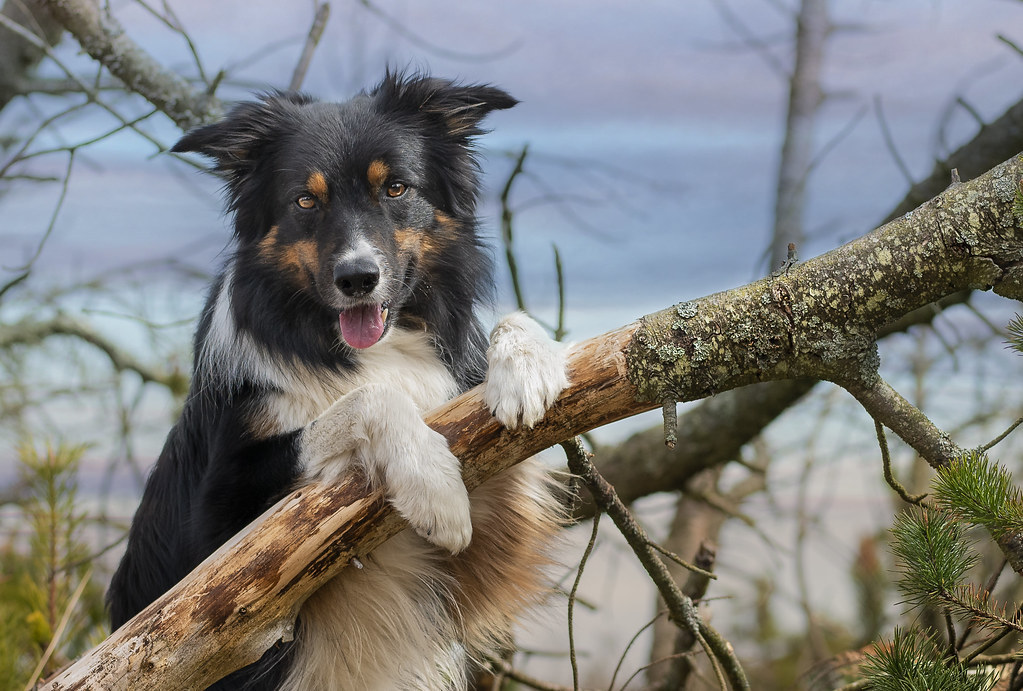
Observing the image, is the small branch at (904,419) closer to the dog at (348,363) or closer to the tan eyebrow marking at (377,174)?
the dog at (348,363)

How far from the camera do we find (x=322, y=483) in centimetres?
259

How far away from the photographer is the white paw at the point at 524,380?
Answer: 245 cm

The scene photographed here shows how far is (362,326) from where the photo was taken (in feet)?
10.2

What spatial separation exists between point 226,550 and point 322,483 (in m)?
0.34

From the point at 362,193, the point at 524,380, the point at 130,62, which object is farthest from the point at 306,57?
the point at 524,380

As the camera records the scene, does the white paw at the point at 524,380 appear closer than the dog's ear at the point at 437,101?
Yes

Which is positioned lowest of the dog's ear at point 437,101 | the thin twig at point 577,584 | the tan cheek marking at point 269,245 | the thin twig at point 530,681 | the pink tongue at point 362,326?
the thin twig at point 530,681

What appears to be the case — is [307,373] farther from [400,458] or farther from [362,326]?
[400,458]

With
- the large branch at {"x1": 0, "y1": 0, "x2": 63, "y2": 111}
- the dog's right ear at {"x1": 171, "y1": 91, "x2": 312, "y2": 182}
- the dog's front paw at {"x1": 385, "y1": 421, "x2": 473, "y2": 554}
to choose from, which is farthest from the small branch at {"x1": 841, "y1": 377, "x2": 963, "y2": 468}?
the large branch at {"x1": 0, "y1": 0, "x2": 63, "y2": 111}

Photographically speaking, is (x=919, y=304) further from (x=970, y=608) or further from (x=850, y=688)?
(x=850, y=688)

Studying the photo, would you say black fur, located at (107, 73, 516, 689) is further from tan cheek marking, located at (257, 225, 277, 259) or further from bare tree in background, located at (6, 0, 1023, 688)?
bare tree in background, located at (6, 0, 1023, 688)

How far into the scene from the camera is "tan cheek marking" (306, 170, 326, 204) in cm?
308

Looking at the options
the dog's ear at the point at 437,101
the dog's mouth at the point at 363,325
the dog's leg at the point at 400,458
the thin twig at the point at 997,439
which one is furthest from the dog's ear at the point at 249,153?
the thin twig at the point at 997,439

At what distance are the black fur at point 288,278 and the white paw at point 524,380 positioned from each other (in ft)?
2.42
